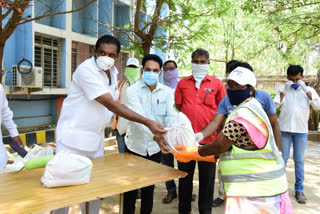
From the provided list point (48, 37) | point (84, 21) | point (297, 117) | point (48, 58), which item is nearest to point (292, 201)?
point (297, 117)

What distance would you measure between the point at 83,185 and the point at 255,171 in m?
1.15

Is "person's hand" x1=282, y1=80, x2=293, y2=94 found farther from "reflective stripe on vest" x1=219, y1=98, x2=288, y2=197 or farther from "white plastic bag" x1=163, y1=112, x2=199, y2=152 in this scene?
"reflective stripe on vest" x1=219, y1=98, x2=288, y2=197

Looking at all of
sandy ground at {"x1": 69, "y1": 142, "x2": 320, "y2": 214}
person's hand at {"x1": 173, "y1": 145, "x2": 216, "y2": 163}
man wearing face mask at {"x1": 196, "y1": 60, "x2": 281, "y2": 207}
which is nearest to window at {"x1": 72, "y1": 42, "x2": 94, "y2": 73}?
sandy ground at {"x1": 69, "y1": 142, "x2": 320, "y2": 214}

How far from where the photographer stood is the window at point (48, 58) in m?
8.21

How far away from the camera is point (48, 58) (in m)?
8.56

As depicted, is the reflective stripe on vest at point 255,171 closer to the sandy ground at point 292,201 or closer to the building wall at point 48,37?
the sandy ground at point 292,201

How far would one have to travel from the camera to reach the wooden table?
163cm

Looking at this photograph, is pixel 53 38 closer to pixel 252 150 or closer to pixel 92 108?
pixel 92 108

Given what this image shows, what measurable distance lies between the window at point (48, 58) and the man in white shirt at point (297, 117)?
6.67 metres

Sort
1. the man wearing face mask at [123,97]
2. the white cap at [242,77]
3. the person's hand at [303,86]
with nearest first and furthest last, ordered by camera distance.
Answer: the white cap at [242,77]
the man wearing face mask at [123,97]
the person's hand at [303,86]

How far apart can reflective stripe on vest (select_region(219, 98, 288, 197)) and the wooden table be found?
52cm

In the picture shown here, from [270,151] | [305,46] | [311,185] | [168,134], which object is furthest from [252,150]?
[305,46]

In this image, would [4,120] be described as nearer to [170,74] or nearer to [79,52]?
[170,74]

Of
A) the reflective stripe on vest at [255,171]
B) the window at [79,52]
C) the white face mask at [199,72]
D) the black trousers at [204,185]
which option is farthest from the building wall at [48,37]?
the reflective stripe on vest at [255,171]
